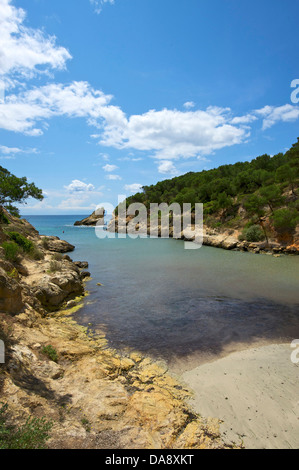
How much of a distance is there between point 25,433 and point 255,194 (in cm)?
5017

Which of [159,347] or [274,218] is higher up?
[274,218]

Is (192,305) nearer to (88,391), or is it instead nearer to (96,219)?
(88,391)

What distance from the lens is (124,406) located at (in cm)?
612

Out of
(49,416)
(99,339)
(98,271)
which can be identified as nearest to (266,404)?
(49,416)

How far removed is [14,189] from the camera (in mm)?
25938

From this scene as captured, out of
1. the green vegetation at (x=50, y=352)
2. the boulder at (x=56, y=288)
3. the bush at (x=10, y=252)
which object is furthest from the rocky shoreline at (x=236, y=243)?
the green vegetation at (x=50, y=352)

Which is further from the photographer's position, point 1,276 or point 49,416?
point 1,276

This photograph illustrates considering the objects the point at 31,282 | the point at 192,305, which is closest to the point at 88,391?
the point at 192,305

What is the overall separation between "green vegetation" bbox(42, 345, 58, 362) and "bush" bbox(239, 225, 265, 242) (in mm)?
36219

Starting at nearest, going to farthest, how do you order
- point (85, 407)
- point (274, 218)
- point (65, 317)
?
point (85, 407), point (65, 317), point (274, 218)
